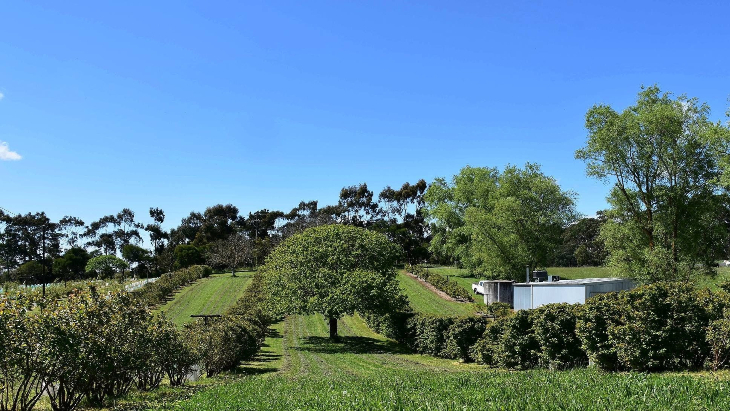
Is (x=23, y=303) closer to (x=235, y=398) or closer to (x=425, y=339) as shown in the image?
(x=235, y=398)

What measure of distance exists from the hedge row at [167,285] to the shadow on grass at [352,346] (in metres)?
14.0

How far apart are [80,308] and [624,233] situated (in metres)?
26.3

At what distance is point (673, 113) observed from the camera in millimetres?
24547

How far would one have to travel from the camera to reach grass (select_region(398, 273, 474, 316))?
33.9m

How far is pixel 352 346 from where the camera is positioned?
25453 millimetres

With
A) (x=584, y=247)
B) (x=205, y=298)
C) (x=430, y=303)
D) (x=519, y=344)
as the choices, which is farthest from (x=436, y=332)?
(x=584, y=247)

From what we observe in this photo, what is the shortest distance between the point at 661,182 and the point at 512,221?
638 inches

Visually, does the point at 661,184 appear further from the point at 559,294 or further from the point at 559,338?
the point at 559,338

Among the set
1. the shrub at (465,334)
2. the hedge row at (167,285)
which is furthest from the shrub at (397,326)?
the hedge row at (167,285)

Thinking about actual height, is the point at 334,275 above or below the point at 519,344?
above

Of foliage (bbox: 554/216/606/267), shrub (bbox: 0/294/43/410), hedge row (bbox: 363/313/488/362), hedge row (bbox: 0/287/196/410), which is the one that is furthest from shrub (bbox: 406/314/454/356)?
foliage (bbox: 554/216/606/267)

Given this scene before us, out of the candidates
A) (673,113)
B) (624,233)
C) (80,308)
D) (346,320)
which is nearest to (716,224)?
(624,233)

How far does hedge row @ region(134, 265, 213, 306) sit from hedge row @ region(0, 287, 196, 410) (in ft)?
71.7

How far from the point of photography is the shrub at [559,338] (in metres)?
14.6
